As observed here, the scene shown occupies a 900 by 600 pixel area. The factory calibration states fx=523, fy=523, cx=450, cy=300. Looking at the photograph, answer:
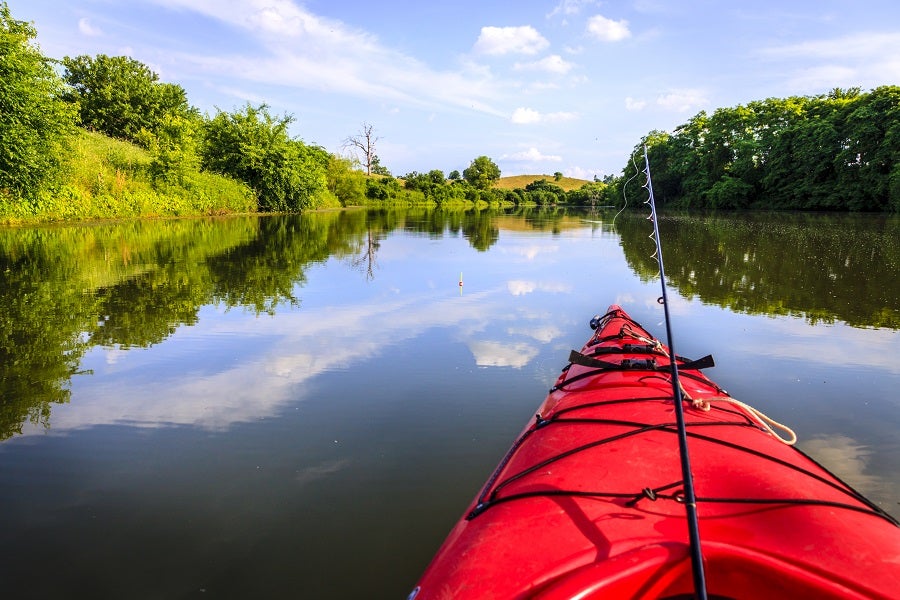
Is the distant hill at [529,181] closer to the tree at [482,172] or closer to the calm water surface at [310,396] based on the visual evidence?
the tree at [482,172]

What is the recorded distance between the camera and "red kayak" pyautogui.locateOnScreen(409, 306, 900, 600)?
1.47 metres

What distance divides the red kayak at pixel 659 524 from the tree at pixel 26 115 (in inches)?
759

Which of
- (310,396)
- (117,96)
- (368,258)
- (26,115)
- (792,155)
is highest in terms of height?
(117,96)

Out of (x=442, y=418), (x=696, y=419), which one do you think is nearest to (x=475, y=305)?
(x=442, y=418)

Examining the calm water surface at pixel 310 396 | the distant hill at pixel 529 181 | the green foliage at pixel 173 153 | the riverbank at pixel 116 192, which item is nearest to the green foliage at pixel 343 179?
the riverbank at pixel 116 192

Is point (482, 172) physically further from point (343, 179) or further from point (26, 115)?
point (26, 115)

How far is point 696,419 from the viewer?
256 centimetres

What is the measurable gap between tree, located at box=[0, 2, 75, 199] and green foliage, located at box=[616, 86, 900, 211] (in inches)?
1046

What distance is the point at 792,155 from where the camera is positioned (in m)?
38.4

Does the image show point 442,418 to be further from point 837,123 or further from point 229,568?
point 837,123

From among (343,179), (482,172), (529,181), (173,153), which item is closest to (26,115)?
(173,153)

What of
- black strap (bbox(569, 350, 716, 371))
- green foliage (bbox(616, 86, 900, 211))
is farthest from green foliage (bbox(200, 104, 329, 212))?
black strap (bbox(569, 350, 716, 371))

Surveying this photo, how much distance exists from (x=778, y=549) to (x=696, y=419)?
1.07 m

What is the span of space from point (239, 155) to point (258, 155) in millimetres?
1196
